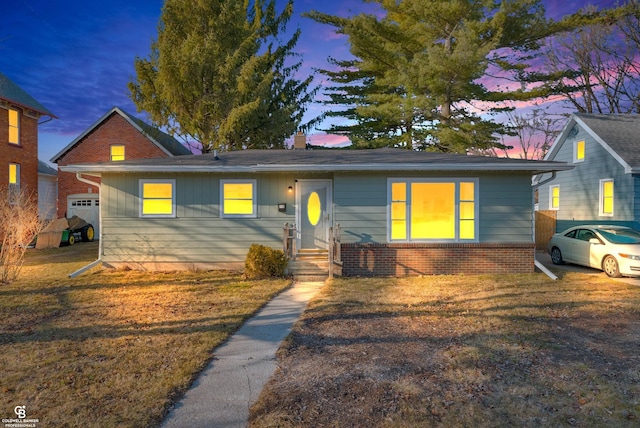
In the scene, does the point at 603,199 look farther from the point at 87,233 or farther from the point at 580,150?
the point at 87,233

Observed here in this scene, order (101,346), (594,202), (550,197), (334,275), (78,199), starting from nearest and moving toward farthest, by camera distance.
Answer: (101,346), (334,275), (594,202), (550,197), (78,199)

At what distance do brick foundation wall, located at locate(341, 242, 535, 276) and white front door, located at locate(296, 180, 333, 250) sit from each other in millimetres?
1197

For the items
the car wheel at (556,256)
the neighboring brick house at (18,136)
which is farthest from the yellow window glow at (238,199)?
the neighboring brick house at (18,136)

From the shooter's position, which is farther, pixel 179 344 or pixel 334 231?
pixel 334 231

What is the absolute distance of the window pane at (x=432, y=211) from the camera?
405 inches

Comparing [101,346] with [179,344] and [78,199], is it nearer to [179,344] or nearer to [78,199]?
[179,344]

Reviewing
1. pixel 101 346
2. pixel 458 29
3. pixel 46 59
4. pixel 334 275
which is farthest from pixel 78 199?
pixel 458 29

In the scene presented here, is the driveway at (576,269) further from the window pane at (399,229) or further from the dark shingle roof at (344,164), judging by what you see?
the window pane at (399,229)

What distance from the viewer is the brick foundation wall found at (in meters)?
10.1

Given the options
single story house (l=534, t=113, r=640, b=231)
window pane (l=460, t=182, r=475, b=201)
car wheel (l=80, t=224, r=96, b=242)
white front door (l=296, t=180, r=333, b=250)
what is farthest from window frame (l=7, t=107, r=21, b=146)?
single story house (l=534, t=113, r=640, b=231)

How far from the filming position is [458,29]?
1827 centimetres

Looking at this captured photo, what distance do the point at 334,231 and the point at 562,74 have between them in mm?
18199

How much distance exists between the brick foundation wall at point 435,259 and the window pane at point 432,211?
379 millimetres

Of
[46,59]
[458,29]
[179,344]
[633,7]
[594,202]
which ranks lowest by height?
[179,344]
